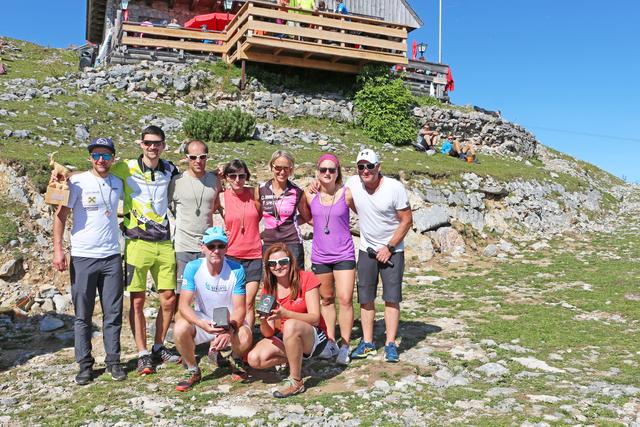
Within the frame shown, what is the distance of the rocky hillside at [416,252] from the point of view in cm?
479

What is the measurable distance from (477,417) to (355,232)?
688 centimetres

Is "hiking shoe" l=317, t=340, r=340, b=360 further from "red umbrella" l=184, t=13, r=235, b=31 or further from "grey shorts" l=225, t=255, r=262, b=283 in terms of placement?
"red umbrella" l=184, t=13, r=235, b=31

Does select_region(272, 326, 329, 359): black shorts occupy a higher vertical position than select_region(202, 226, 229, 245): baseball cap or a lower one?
lower

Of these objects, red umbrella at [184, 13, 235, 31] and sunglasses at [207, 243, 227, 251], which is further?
red umbrella at [184, 13, 235, 31]

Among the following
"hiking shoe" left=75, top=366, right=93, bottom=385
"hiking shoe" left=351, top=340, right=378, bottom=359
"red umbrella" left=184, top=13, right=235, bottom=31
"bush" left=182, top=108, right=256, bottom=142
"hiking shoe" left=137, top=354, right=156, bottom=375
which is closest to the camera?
"hiking shoe" left=75, top=366, right=93, bottom=385

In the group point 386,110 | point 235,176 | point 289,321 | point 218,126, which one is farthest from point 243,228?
point 386,110

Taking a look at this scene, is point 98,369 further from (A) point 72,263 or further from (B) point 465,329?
(B) point 465,329

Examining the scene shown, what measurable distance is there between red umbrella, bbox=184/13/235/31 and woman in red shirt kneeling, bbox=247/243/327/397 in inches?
769

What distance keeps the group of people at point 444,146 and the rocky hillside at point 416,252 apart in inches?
21.5

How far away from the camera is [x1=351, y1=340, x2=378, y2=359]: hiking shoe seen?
5.86 metres

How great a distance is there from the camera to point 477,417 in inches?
173

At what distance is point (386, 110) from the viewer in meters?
18.5

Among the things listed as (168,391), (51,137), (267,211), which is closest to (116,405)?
(168,391)

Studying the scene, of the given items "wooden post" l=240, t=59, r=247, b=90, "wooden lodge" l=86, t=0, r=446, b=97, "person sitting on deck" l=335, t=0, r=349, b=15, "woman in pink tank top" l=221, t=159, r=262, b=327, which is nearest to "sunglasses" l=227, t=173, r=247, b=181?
"woman in pink tank top" l=221, t=159, r=262, b=327
